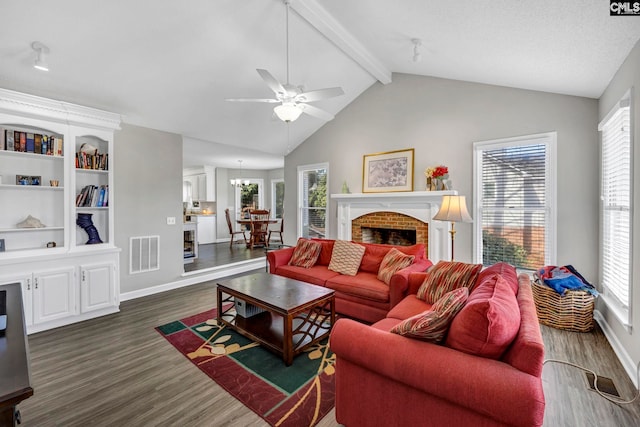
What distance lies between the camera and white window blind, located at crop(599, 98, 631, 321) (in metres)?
2.44

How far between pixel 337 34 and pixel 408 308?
313 cm

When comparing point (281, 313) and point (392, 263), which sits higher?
point (392, 263)

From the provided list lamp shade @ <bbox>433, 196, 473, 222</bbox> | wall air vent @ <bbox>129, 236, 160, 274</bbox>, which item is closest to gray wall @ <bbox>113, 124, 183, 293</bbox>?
wall air vent @ <bbox>129, 236, 160, 274</bbox>

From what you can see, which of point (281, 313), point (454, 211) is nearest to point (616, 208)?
point (454, 211)

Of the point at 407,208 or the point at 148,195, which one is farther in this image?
the point at 407,208

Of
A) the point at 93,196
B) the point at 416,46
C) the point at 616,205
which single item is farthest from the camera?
the point at 93,196

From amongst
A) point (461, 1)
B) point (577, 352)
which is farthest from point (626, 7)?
A: point (577, 352)

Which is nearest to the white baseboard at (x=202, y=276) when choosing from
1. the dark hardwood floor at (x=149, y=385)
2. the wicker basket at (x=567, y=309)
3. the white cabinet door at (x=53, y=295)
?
the white cabinet door at (x=53, y=295)

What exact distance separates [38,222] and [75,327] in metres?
1.29

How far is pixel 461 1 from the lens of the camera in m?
2.23

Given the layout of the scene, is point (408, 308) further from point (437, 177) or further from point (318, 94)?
point (437, 177)

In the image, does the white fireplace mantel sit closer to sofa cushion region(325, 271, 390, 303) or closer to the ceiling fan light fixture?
sofa cushion region(325, 271, 390, 303)

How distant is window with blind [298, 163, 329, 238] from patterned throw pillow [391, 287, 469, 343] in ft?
13.8

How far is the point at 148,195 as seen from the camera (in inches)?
170
